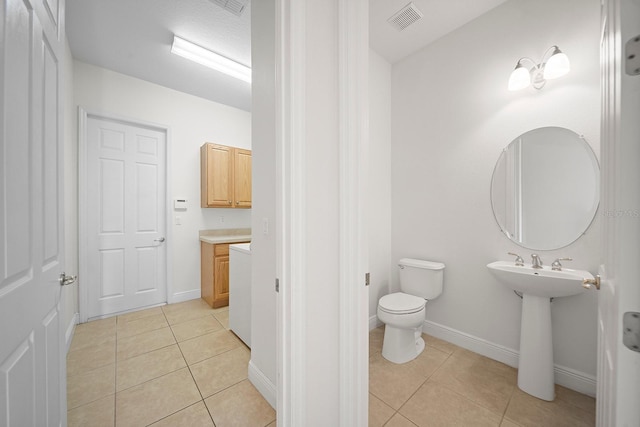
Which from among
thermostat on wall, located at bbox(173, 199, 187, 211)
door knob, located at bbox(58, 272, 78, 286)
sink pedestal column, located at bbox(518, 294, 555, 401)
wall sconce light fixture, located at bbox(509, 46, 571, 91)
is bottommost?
sink pedestal column, located at bbox(518, 294, 555, 401)

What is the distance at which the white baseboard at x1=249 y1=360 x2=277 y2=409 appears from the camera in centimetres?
141

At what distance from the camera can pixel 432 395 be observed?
150cm

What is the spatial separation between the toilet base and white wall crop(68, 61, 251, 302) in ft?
8.70

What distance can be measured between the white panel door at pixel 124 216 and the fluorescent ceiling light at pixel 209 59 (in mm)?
1134

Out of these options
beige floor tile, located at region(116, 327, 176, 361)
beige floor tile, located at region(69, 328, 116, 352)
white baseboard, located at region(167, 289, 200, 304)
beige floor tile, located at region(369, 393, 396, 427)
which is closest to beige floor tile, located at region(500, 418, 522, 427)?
beige floor tile, located at region(369, 393, 396, 427)

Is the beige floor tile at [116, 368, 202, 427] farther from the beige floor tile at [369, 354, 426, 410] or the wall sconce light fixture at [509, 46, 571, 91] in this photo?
the wall sconce light fixture at [509, 46, 571, 91]

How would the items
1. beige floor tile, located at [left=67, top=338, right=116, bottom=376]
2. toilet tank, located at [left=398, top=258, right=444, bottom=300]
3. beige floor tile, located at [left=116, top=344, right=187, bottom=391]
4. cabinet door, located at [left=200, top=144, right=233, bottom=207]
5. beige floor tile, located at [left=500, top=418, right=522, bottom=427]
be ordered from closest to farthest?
beige floor tile, located at [left=500, top=418, right=522, bottom=427], beige floor tile, located at [left=116, top=344, right=187, bottom=391], beige floor tile, located at [left=67, top=338, right=116, bottom=376], toilet tank, located at [left=398, top=258, right=444, bottom=300], cabinet door, located at [left=200, top=144, right=233, bottom=207]

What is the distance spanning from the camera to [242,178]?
11.2ft

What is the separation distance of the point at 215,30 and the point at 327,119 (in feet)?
6.33

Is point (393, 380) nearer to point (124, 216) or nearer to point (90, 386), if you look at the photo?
point (90, 386)

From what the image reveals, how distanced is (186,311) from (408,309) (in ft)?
8.39

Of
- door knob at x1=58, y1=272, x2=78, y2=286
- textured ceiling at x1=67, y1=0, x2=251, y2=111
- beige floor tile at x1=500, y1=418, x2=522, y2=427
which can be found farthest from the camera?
textured ceiling at x1=67, y1=0, x2=251, y2=111

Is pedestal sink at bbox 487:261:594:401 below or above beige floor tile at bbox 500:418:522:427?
above

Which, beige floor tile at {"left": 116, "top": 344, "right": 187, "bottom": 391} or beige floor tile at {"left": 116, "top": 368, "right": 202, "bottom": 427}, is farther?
beige floor tile at {"left": 116, "top": 344, "right": 187, "bottom": 391}
